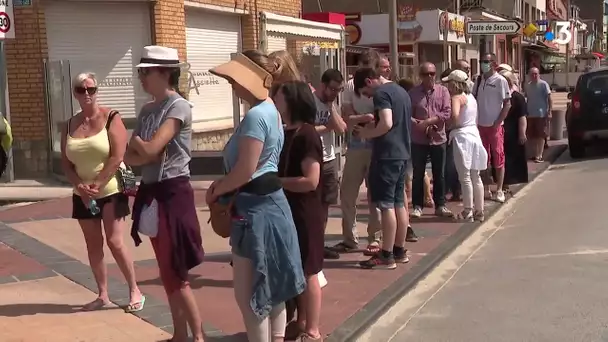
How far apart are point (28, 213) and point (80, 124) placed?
4.66m

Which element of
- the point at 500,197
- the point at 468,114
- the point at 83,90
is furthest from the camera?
the point at 500,197

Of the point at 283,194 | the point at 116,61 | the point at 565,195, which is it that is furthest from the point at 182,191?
the point at 116,61

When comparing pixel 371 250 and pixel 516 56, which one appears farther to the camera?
pixel 516 56

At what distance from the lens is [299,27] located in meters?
17.2

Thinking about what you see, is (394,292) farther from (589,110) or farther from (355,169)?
(589,110)

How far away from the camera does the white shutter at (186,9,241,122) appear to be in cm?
1421

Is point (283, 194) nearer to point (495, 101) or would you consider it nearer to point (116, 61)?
point (495, 101)

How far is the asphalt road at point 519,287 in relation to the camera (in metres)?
5.33

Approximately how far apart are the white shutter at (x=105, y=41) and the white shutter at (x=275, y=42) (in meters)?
4.20

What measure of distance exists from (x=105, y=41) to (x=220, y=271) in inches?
279

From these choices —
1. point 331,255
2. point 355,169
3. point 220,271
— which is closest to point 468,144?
point 355,169

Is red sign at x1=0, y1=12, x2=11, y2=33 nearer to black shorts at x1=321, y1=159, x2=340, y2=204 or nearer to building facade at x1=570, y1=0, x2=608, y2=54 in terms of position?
black shorts at x1=321, y1=159, x2=340, y2=204

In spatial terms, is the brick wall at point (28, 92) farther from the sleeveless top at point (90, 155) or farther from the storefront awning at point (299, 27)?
the sleeveless top at point (90, 155)

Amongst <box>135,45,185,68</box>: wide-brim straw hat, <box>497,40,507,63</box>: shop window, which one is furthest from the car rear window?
<box>497,40,507,63</box>: shop window
